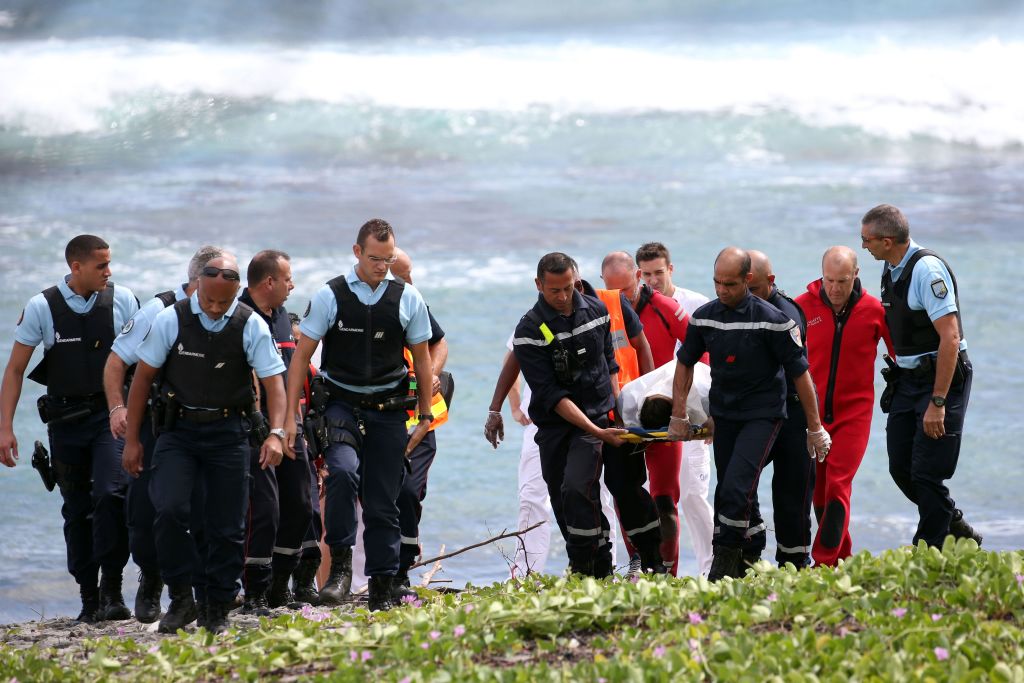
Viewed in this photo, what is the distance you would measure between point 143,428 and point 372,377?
3.82ft

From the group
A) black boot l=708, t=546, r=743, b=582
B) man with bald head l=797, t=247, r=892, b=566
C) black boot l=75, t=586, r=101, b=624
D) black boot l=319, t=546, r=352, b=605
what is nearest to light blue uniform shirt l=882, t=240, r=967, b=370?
man with bald head l=797, t=247, r=892, b=566

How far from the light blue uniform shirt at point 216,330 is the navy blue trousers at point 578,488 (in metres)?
1.52

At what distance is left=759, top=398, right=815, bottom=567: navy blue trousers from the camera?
7.66m

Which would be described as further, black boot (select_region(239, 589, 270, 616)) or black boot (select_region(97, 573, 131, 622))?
black boot (select_region(97, 573, 131, 622))

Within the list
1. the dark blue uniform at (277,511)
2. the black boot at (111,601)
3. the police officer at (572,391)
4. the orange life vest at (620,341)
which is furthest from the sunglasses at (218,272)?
the orange life vest at (620,341)

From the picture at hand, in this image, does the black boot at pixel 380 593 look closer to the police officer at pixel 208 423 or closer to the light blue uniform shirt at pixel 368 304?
the police officer at pixel 208 423

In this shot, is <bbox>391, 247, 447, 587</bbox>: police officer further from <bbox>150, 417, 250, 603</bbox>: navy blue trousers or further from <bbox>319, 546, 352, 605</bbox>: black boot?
<bbox>150, 417, 250, 603</bbox>: navy blue trousers

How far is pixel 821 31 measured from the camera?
142 ft

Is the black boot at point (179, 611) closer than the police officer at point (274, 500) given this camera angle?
Yes

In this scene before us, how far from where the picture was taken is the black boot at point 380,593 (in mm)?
7336

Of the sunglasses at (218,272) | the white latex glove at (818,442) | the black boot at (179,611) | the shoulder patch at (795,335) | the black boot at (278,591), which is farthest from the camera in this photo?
the black boot at (278,591)

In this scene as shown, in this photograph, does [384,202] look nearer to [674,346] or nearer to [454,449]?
[454,449]

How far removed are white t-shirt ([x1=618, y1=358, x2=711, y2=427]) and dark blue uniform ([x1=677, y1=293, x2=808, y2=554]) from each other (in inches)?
12.0

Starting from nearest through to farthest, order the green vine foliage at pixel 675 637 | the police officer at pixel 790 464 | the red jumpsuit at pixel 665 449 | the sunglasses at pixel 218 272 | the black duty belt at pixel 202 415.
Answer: the green vine foliage at pixel 675 637 → the sunglasses at pixel 218 272 → the black duty belt at pixel 202 415 → the police officer at pixel 790 464 → the red jumpsuit at pixel 665 449
